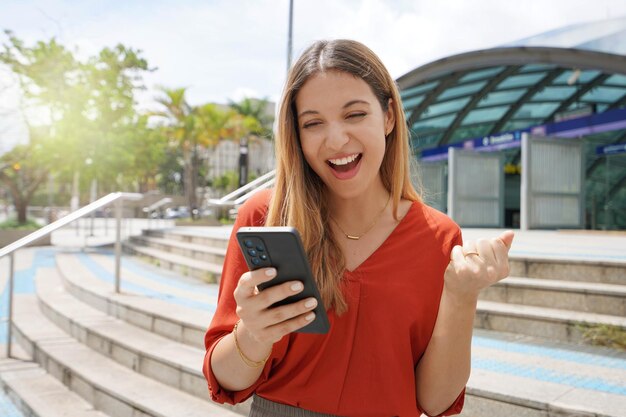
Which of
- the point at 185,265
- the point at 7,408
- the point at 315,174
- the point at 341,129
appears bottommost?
the point at 7,408

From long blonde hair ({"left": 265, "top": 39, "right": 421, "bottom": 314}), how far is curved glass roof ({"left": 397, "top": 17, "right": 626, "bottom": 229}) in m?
12.4

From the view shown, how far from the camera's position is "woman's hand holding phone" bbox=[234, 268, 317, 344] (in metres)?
1.12

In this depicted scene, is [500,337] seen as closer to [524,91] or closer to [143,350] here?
[143,350]

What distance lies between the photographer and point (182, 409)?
3.34 m

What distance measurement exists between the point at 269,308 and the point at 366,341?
0.30m

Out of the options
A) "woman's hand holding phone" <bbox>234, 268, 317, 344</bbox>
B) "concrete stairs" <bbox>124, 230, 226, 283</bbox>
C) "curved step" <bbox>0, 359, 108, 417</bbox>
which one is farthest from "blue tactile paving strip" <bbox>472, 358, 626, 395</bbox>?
"concrete stairs" <bbox>124, 230, 226, 283</bbox>

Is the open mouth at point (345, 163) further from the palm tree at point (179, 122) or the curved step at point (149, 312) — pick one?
the palm tree at point (179, 122)

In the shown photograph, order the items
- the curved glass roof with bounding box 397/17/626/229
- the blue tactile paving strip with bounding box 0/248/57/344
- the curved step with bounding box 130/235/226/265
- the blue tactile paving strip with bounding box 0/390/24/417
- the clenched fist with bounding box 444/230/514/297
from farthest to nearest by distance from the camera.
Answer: the curved glass roof with bounding box 397/17/626/229 < the curved step with bounding box 130/235/226/265 < the blue tactile paving strip with bounding box 0/248/57/344 < the blue tactile paving strip with bounding box 0/390/24/417 < the clenched fist with bounding box 444/230/514/297

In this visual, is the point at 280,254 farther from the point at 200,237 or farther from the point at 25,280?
the point at 25,280

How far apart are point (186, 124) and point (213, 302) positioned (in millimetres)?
22791

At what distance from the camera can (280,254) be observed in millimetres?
1103

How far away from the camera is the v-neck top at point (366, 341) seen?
131 centimetres

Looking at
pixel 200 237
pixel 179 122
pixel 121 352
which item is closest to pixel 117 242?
pixel 121 352

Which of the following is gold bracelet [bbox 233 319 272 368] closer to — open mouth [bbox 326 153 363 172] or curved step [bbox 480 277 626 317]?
open mouth [bbox 326 153 363 172]
